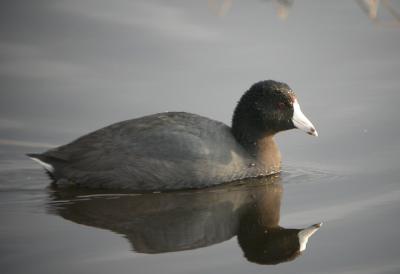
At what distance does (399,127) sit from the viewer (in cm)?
900

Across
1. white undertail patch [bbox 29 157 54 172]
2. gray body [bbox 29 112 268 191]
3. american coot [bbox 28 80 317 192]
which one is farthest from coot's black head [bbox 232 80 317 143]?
white undertail patch [bbox 29 157 54 172]

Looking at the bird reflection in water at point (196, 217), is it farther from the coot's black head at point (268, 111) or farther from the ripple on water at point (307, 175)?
the coot's black head at point (268, 111)

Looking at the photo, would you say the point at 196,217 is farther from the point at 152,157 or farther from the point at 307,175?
the point at 307,175

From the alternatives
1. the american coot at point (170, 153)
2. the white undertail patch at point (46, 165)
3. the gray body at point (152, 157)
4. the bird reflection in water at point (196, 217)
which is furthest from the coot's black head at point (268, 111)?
the white undertail patch at point (46, 165)

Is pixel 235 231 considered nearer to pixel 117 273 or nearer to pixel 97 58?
pixel 117 273

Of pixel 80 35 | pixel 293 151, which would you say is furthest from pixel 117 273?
pixel 80 35

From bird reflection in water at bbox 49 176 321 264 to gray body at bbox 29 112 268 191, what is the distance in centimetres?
16

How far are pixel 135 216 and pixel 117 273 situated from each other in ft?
4.23

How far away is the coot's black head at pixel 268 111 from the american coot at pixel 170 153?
1 cm

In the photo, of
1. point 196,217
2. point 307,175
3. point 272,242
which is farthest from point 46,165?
point 272,242

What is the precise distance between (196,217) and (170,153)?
1201 millimetres

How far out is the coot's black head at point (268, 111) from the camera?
27.6 feet

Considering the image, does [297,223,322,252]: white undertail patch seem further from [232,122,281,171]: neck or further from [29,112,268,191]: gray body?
[232,122,281,171]: neck

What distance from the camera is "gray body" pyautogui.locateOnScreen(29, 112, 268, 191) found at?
25.7 ft
